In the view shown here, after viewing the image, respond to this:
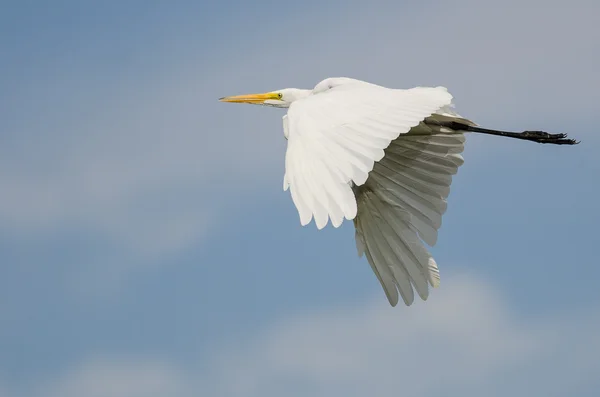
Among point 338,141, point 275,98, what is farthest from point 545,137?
point 338,141

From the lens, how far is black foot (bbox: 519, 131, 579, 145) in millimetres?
10523

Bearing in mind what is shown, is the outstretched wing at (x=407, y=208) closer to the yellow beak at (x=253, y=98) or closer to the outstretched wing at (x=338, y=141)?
the outstretched wing at (x=338, y=141)

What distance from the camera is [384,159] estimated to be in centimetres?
970

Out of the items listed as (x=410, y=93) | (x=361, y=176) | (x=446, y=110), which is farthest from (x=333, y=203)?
(x=446, y=110)

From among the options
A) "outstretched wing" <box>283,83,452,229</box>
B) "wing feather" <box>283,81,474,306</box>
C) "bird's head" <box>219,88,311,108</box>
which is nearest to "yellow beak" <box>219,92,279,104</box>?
"bird's head" <box>219,88,311,108</box>

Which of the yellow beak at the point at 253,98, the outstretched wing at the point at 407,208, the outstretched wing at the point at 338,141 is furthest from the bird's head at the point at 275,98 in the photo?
the outstretched wing at the point at 338,141

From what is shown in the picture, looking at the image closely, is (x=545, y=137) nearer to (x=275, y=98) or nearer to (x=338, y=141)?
(x=275, y=98)

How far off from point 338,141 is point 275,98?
4.67m

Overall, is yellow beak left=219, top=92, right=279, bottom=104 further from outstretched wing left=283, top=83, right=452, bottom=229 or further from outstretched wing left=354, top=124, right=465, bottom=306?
outstretched wing left=283, top=83, right=452, bottom=229

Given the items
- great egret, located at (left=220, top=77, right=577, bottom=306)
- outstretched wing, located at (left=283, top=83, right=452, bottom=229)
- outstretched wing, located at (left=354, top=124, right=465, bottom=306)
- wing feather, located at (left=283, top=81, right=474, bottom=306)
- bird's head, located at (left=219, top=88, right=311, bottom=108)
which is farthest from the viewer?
bird's head, located at (left=219, top=88, right=311, bottom=108)

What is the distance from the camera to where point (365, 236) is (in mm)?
9797

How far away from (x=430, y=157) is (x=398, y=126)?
246 centimetres

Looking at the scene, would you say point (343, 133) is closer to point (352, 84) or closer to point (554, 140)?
point (352, 84)

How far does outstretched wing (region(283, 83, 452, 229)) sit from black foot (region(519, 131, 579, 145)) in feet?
8.49
